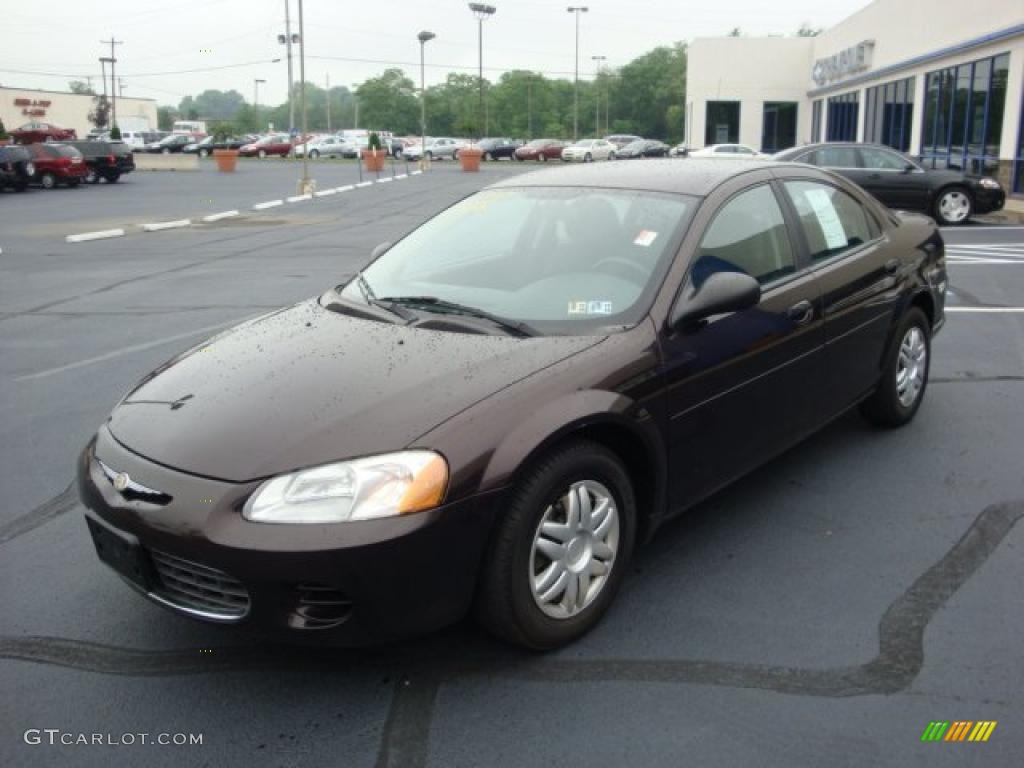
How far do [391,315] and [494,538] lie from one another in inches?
47.8

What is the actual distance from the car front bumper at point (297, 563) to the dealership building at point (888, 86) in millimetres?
20822

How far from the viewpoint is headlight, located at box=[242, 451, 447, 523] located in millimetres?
2697

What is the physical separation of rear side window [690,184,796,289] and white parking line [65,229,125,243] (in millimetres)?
16116

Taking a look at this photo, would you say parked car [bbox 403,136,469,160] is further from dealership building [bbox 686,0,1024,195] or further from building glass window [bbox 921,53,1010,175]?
building glass window [bbox 921,53,1010,175]

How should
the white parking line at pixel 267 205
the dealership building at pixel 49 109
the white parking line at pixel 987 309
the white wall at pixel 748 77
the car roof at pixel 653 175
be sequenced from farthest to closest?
the dealership building at pixel 49 109
the white wall at pixel 748 77
the white parking line at pixel 267 205
the white parking line at pixel 987 309
the car roof at pixel 653 175

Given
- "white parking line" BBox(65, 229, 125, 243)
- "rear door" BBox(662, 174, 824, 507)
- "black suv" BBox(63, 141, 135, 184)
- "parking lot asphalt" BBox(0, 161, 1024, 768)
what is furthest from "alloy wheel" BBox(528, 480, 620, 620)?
"black suv" BBox(63, 141, 135, 184)

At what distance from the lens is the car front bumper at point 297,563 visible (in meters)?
2.65

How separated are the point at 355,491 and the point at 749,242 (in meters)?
2.19

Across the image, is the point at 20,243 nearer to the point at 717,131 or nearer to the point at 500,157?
the point at 717,131

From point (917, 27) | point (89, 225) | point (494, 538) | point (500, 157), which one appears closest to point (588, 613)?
point (494, 538)

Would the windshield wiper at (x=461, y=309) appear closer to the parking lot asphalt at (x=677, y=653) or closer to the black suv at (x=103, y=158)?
the parking lot asphalt at (x=677, y=653)

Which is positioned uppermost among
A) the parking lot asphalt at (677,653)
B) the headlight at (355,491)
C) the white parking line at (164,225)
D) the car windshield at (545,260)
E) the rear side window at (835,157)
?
the rear side window at (835,157)

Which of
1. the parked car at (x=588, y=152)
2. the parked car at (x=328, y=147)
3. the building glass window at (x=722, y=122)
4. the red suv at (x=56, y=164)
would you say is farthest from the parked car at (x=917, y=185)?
the parked car at (x=328, y=147)

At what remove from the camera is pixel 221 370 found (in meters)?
3.45
